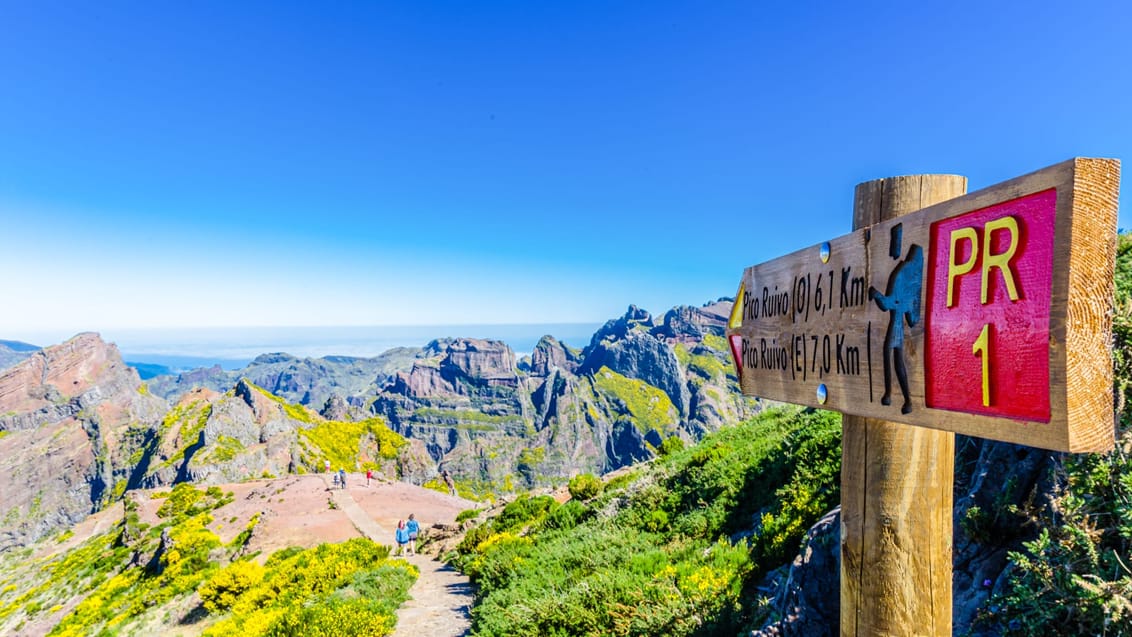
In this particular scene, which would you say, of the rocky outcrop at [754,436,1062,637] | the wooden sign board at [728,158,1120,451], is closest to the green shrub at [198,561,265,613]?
the rocky outcrop at [754,436,1062,637]

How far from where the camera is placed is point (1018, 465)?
170 inches

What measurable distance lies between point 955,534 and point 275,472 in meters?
59.8

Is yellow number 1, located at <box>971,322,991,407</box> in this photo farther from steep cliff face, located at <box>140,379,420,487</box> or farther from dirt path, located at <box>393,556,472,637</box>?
steep cliff face, located at <box>140,379,420,487</box>

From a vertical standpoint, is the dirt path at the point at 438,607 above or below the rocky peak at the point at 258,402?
above

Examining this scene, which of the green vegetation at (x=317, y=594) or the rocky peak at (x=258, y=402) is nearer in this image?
the green vegetation at (x=317, y=594)

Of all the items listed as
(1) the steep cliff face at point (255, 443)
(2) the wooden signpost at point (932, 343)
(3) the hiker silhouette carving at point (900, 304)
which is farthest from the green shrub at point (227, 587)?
(1) the steep cliff face at point (255, 443)

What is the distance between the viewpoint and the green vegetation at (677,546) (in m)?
6.32

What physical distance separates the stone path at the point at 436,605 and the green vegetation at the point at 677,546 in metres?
0.67

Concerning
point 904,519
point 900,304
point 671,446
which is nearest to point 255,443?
point 671,446

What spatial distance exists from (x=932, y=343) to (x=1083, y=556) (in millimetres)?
2927

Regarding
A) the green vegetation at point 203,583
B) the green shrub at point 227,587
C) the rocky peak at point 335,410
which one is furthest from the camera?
the rocky peak at point 335,410

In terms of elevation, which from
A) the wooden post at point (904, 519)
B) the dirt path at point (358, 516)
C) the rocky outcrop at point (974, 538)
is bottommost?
the dirt path at point (358, 516)

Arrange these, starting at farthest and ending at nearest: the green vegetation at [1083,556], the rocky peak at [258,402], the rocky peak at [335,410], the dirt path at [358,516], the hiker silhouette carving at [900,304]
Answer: the rocky peak at [335,410], the rocky peak at [258,402], the dirt path at [358,516], the green vegetation at [1083,556], the hiker silhouette carving at [900,304]

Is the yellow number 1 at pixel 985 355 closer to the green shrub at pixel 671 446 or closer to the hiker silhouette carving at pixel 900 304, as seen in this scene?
the hiker silhouette carving at pixel 900 304
